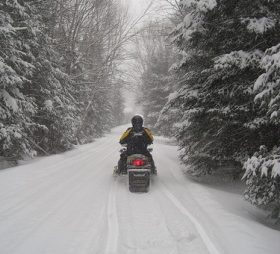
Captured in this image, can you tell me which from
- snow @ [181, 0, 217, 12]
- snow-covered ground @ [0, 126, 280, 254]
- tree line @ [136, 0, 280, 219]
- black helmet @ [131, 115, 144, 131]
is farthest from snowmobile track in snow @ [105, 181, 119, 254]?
snow @ [181, 0, 217, 12]

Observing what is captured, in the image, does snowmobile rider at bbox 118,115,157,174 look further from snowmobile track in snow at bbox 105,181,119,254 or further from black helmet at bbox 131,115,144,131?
snowmobile track in snow at bbox 105,181,119,254

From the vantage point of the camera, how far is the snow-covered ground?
5027 millimetres

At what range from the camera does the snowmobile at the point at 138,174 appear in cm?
842

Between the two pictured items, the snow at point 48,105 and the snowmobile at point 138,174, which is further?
the snow at point 48,105

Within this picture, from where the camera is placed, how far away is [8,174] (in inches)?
387

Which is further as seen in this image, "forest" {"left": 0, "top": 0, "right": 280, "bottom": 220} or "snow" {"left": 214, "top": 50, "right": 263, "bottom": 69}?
"snow" {"left": 214, "top": 50, "right": 263, "bottom": 69}

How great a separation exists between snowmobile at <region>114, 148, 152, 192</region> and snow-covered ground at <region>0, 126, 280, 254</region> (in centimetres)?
27

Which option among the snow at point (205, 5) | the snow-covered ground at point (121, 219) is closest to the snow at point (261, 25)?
the snow at point (205, 5)

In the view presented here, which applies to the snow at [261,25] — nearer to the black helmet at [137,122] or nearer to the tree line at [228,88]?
the tree line at [228,88]

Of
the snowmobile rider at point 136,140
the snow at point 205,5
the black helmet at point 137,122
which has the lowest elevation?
the snowmobile rider at point 136,140

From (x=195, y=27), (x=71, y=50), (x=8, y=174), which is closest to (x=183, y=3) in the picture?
(x=195, y=27)

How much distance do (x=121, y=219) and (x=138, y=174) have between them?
2277 millimetres

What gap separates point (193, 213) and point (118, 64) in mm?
22056

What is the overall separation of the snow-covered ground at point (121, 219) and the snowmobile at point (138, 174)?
27 cm
